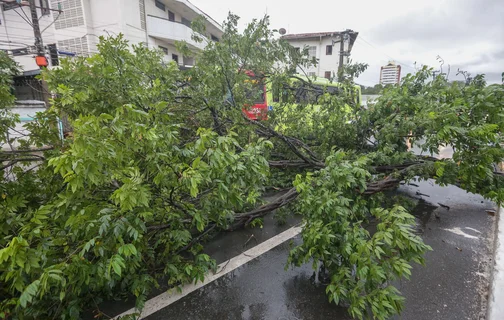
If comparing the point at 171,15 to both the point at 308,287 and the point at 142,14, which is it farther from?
the point at 308,287

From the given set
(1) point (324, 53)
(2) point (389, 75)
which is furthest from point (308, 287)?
(1) point (324, 53)

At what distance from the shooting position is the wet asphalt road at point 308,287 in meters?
2.44

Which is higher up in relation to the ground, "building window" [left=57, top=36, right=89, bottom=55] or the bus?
"building window" [left=57, top=36, right=89, bottom=55]

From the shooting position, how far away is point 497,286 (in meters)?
2.59

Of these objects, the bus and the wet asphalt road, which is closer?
the wet asphalt road

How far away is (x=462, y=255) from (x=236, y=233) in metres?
3.14

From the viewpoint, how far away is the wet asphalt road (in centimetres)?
244

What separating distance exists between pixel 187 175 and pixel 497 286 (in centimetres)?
337

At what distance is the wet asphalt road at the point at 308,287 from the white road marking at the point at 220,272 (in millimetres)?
71

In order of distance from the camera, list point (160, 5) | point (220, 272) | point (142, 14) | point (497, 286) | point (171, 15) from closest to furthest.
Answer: point (497, 286) < point (220, 272) < point (142, 14) < point (160, 5) < point (171, 15)

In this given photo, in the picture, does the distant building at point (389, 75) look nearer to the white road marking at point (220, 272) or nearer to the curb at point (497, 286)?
the curb at point (497, 286)

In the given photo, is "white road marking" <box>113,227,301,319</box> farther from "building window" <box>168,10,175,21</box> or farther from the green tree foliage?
"building window" <box>168,10,175,21</box>

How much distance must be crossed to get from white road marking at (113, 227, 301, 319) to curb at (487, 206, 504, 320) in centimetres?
221

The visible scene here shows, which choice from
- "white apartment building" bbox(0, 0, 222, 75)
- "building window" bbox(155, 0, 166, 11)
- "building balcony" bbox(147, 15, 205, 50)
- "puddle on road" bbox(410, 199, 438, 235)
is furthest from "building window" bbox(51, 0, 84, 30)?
A: "puddle on road" bbox(410, 199, 438, 235)
